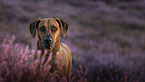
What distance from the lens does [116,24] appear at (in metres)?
9.51

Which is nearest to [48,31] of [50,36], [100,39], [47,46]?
[50,36]

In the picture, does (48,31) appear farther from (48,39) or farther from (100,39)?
(100,39)

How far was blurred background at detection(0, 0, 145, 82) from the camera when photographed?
143 inches

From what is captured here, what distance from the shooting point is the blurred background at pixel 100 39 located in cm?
364

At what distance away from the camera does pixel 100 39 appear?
6.65 m

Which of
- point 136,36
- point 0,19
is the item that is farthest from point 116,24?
point 0,19

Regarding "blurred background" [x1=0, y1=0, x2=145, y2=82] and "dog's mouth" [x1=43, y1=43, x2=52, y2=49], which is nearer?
"dog's mouth" [x1=43, y1=43, x2=52, y2=49]

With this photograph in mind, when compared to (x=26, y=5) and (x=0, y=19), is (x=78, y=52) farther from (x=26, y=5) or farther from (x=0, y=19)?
(x=26, y=5)

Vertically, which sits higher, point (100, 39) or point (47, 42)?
point (47, 42)

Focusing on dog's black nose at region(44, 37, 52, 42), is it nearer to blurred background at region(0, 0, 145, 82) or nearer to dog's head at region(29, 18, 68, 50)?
dog's head at region(29, 18, 68, 50)

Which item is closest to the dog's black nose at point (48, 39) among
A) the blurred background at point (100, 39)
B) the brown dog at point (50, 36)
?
the brown dog at point (50, 36)

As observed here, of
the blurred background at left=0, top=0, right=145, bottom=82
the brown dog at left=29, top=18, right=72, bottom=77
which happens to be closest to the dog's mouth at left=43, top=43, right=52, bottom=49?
the brown dog at left=29, top=18, right=72, bottom=77

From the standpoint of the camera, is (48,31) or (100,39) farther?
(100,39)

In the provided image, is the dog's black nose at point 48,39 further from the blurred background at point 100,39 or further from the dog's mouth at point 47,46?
the blurred background at point 100,39
